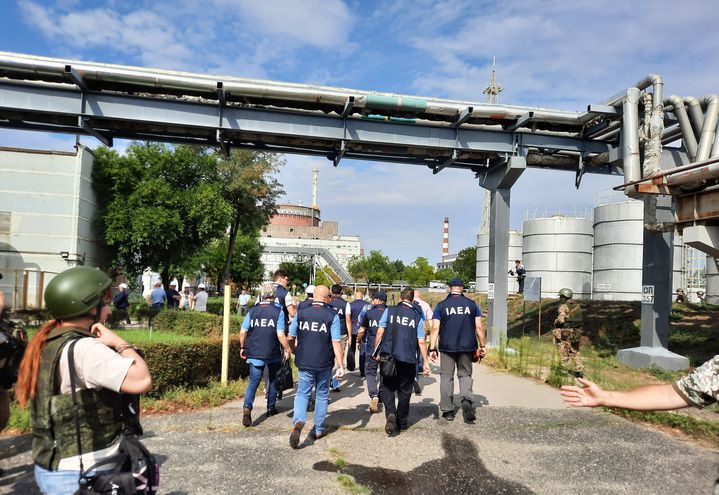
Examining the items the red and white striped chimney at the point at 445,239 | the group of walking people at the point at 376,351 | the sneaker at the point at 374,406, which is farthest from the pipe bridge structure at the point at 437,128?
→ the red and white striped chimney at the point at 445,239

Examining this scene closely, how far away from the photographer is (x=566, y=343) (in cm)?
1036

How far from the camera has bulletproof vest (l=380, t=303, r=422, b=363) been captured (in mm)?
6406

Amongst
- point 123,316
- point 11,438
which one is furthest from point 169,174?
point 11,438

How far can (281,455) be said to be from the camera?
207 inches

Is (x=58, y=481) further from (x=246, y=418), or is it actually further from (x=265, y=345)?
(x=265, y=345)

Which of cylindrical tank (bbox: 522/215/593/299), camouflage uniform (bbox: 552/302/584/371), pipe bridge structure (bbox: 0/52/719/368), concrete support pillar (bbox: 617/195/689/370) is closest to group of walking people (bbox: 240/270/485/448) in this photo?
camouflage uniform (bbox: 552/302/584/371)

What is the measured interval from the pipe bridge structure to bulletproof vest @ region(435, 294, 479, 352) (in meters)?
5.80

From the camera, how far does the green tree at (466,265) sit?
70750 mm

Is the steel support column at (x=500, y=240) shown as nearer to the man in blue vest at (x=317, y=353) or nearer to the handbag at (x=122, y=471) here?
the man in blue vest at (x=317, y=353)

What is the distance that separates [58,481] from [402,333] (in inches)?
186

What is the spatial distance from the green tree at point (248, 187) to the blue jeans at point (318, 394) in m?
19.3

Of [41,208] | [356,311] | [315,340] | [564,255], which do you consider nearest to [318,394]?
[315,340]

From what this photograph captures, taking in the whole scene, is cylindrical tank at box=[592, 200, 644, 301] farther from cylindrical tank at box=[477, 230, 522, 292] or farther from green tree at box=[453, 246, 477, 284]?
green tree at box=[453, 246, 477, 284]

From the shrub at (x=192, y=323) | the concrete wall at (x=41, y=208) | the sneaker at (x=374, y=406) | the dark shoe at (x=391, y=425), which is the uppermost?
the concrete wall at (x=41, y=208)
